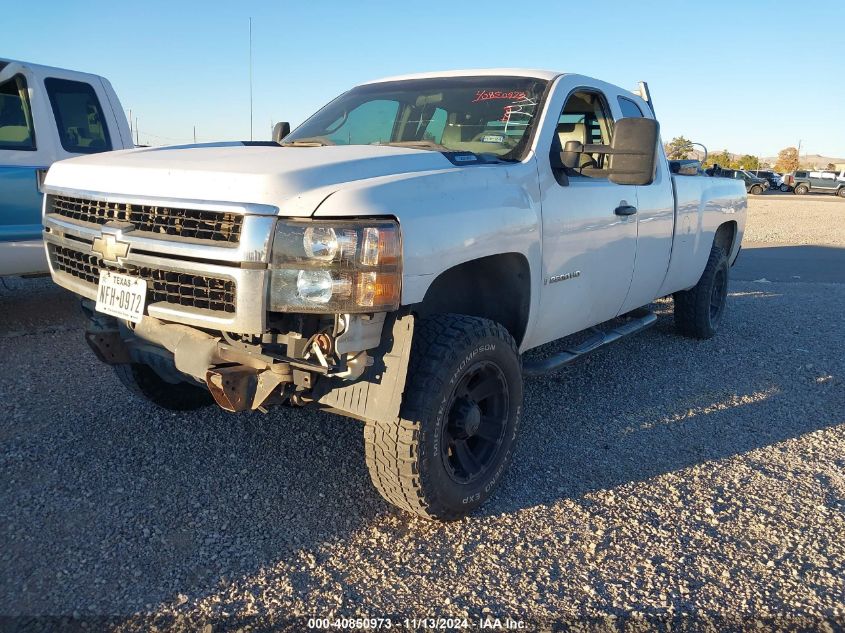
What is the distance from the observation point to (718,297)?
6488mm

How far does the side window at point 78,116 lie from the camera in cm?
599

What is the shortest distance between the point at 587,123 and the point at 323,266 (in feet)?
9.08

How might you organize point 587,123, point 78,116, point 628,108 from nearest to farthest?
point 587,123
point 628,108
point 78,116

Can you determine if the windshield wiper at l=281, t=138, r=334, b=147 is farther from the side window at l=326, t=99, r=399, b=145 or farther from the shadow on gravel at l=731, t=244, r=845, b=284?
the shadow on gravel at l=731, t=244, r=845, b=284

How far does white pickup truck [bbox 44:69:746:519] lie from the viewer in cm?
234

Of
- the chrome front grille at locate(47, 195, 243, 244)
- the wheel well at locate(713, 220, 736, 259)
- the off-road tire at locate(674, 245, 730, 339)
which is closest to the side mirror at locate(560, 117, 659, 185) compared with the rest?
the chrome front grille at locate(47, 195, 243, 244)

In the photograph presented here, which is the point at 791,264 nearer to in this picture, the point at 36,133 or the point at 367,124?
the point at 367,124

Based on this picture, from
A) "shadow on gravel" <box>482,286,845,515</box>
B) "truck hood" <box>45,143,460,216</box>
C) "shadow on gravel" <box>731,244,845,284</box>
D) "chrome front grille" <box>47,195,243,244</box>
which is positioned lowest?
"shadow on gravel" <box>731,244,845,284</box>

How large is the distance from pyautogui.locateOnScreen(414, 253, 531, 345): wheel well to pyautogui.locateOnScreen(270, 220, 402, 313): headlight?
0.75 metres

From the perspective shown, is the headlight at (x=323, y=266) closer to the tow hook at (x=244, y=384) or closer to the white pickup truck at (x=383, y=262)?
the white pickup truck at (x=383, y=262)

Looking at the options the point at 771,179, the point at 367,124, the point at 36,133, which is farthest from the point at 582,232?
the point at 771,179

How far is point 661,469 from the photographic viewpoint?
3.56 metres

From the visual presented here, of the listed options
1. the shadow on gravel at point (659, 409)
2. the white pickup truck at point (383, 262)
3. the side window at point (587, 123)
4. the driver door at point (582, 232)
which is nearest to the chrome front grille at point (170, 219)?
the white pickup truck at point (383, 262)

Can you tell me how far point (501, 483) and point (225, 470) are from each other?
1.34 meters
